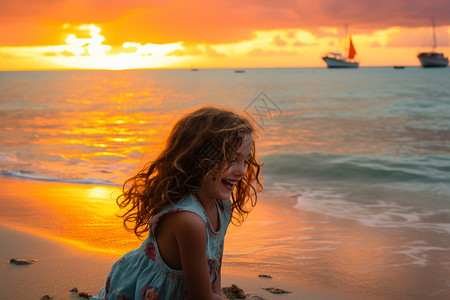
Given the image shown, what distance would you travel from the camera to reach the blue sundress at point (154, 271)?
1.93m

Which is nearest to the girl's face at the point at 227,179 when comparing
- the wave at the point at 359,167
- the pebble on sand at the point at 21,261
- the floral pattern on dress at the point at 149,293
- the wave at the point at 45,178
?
the floral pattern on dress at the point at 149,293

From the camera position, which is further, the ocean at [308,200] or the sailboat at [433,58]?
the sailboat at [433,58]

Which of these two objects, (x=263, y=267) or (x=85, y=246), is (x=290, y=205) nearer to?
(x=263, y=267)

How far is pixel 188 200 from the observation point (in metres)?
1.92

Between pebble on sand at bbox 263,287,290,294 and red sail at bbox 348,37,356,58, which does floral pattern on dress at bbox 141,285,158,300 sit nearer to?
pebble on sand at bbox 263,287,290,294

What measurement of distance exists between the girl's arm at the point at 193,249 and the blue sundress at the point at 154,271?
42 millimetres

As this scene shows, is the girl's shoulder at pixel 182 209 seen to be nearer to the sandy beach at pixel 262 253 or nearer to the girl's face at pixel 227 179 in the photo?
the girl's face at pixel 227 179

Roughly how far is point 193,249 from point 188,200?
206mm

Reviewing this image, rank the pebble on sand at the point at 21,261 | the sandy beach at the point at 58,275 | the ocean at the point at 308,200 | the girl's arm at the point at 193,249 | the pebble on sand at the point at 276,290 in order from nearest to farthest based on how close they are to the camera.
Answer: the girl's arm at the point at 193,249 < the sandy beach at the point at 58,275 < the pebble on sand at the point at 276,290 < the pebble on sand at the point at 21,261 < the ocean at the point at 308,200

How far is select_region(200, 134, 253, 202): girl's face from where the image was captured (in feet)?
6.43

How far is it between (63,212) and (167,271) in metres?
3.27

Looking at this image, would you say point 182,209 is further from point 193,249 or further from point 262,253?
point 262,253

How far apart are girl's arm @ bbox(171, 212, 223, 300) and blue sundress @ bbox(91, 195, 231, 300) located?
0.14 ft

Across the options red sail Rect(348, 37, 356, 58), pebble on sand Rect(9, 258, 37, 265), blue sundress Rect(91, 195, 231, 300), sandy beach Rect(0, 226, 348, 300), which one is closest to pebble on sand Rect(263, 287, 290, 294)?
sandy beach Rect(0, 226, 348, 300)
